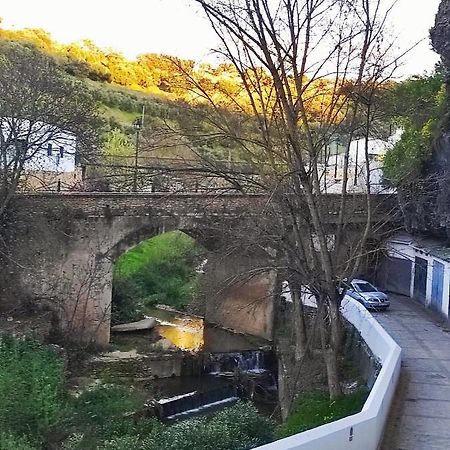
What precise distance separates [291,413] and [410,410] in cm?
270

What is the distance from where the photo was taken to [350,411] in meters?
10.5

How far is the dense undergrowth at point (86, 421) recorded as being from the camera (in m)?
9.32

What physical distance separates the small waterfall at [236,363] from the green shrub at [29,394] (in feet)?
21.7

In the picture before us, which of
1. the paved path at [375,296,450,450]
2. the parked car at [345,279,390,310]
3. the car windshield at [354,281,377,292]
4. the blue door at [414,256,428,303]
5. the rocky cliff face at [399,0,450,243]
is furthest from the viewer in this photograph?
the blue door at [414,256,428,303]

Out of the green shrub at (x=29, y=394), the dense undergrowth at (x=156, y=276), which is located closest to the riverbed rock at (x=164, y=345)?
the dense undergrowth at (x=156, y=276)

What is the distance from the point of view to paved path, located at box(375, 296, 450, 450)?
8.88m

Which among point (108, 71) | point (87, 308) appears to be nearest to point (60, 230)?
point (87, 308)

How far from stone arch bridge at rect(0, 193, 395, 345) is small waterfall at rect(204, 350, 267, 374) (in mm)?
3356

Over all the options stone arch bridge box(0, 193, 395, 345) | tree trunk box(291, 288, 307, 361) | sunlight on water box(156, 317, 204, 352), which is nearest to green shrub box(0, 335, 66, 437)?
stone arch bridge box(0, 193, 395, 345)

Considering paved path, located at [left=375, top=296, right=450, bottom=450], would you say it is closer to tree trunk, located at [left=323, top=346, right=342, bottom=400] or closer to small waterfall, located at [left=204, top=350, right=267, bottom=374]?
tree trunk, located at [left=323, top=346, right=342, bottom=400]

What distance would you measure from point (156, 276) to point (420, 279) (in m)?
11.4

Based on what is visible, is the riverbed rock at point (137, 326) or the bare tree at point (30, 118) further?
the riverbed rock at point (137, 326)

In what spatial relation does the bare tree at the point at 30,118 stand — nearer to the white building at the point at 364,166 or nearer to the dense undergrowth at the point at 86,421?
the dense undergrowth at the point at 86,421

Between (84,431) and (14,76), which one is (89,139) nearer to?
(14,76)
